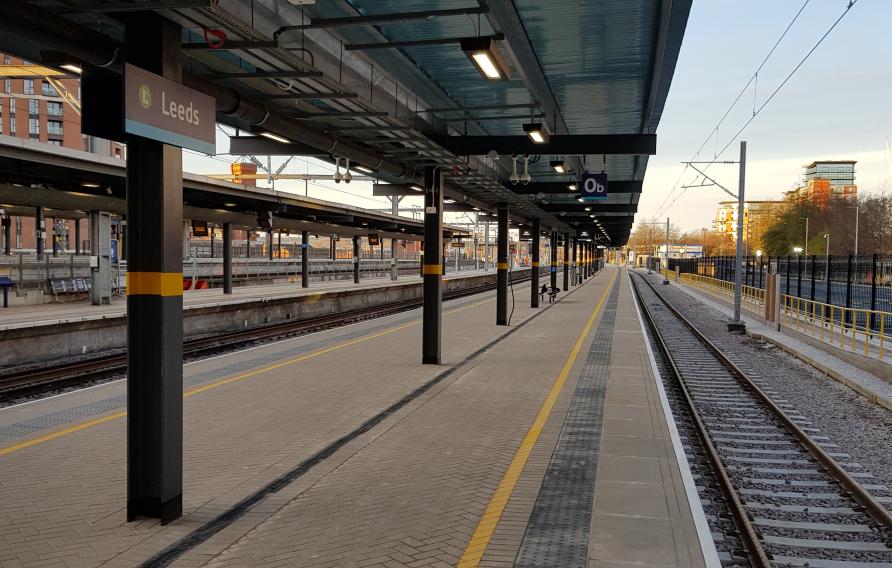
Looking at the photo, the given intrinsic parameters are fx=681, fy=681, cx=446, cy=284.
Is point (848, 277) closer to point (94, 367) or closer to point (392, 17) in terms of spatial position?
point (392, 17)

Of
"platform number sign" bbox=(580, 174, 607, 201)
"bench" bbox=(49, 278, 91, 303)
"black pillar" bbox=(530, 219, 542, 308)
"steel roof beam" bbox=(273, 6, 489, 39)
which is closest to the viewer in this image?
"steel roof beam" bbox=(273, 6, 489, 39)

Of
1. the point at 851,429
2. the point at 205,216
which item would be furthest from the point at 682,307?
the point at 851,429

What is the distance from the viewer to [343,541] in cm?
529

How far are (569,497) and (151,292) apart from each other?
4.09m

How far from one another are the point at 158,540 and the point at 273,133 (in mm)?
5638

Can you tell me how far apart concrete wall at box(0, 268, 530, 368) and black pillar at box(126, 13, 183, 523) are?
435 inches

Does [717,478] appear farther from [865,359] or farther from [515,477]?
[865,359]

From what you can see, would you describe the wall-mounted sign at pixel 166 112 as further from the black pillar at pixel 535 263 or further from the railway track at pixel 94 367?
the black pillar at pixel 535 263

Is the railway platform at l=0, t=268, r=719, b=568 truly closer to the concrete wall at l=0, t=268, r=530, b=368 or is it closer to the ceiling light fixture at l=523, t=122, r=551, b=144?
the ceiling light fixture at l=523, t=122, r=551, b=144

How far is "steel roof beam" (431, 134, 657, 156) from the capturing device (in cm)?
1276

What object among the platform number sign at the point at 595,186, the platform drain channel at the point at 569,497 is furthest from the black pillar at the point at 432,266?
the platform number sign at the point at 595,186

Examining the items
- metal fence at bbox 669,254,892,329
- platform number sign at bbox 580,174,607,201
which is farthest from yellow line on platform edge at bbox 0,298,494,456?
metal fence at bbox 669,254,892,329

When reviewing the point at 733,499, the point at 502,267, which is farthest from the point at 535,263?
the point at 733,499

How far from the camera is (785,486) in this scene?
24.7 ft
